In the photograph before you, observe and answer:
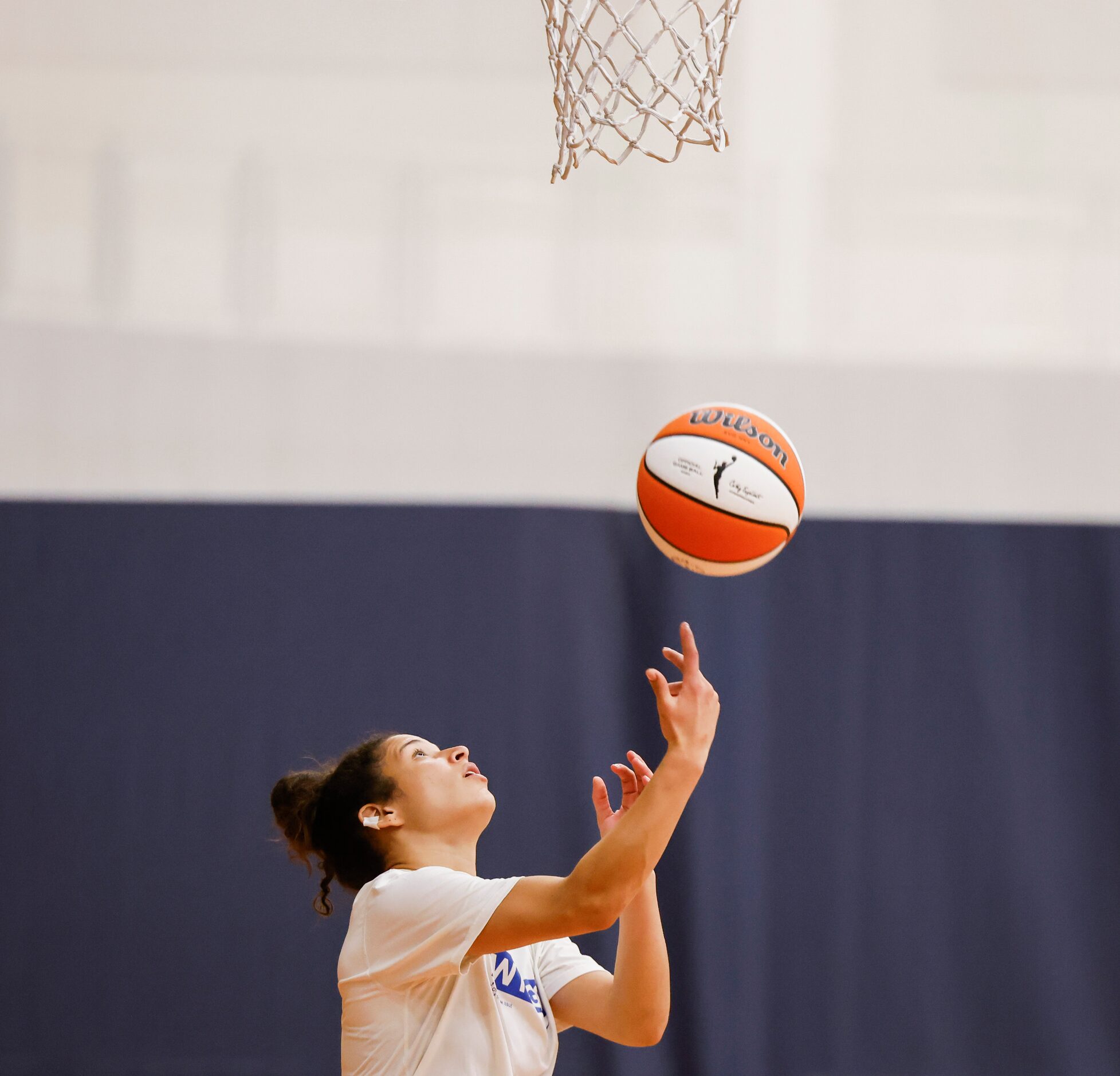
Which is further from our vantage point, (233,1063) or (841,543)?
(841,543)

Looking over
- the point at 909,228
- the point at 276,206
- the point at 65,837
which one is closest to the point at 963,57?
the point at 909,228

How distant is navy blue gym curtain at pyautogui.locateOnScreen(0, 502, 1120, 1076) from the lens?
3420 millimetres

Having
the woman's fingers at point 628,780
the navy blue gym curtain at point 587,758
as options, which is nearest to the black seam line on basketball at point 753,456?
the woman's fingers at point 628,780

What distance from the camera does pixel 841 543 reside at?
12.0ft

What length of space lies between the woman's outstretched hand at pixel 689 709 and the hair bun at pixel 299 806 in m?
0.72

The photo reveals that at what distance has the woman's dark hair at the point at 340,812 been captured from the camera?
80.8 inches

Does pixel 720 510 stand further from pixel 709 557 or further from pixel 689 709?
pixel 689 709

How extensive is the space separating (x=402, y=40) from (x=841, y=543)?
6.62 ft

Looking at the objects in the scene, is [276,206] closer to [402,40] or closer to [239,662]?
[402,40]

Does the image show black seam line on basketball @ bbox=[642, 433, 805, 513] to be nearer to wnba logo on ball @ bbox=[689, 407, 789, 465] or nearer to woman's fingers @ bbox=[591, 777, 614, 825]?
wnba logo on ball @ bbox=[689, 407, 789, 465]

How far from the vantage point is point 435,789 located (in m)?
2.06

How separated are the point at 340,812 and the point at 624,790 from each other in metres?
0.47

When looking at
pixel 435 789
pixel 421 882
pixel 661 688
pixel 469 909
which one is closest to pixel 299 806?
pixel 435 789

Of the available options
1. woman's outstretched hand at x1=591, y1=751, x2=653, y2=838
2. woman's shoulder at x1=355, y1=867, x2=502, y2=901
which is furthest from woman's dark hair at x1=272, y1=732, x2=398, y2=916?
woman's outstretched hand at x1=591, y1=751, x2=653, y2=838
